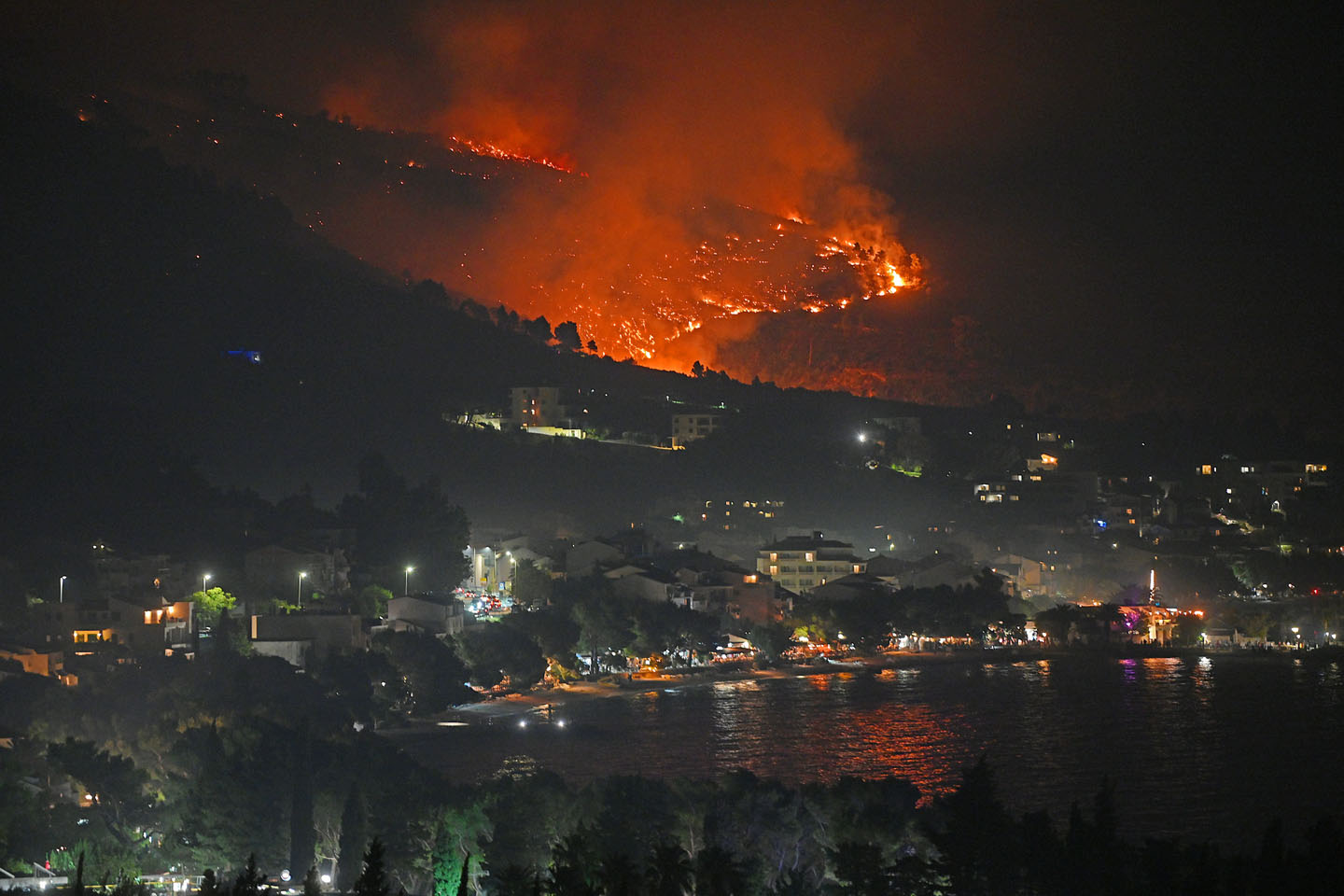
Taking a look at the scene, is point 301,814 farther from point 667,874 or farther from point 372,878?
point 372,878

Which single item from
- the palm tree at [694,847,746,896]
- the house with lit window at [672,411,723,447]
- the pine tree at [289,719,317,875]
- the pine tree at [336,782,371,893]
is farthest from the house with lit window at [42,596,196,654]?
the house with lit window at [672,411,723,447]

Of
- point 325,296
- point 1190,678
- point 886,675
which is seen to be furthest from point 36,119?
point 1190,678

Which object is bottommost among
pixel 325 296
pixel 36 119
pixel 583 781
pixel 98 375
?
pixel 583 781

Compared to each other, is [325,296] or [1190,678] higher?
[325,296]

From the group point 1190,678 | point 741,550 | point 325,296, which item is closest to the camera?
point 1190,678

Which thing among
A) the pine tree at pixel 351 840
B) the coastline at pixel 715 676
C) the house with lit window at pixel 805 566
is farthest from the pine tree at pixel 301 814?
the house with lit window at pixel 805 566

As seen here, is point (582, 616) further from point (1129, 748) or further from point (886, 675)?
point (1129, 748)

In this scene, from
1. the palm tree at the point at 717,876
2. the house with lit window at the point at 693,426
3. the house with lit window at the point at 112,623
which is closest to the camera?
the palm tree at the point at 717,876

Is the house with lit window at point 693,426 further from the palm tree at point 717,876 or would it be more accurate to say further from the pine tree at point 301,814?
the palm tree at point 717,876
